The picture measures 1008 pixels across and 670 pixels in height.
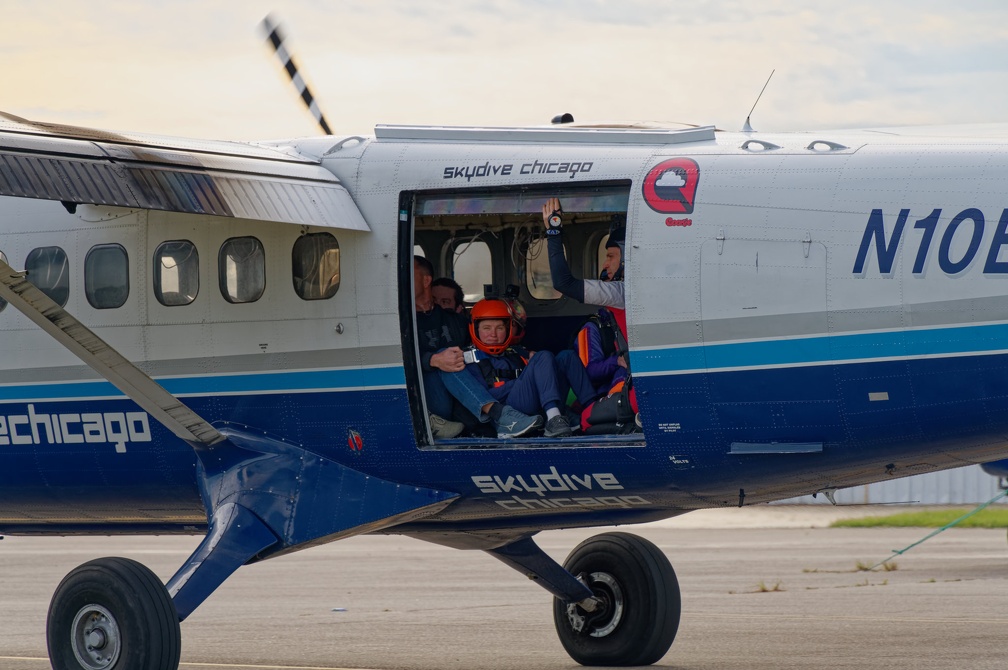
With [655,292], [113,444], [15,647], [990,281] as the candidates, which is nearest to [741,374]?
[655,292]

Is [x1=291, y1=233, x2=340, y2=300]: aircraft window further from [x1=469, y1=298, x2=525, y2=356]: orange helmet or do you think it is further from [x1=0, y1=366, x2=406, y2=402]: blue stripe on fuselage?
[x1=469, y1=298, x2=525, y2=356]: orange helmet

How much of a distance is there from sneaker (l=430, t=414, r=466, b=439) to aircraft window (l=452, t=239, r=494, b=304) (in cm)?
206

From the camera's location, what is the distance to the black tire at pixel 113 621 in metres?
10.4

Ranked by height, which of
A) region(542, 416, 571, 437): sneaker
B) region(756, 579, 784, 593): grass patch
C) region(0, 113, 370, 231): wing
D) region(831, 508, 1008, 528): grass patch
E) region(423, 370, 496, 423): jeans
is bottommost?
region(831, 508, 1008, 528): grass patch

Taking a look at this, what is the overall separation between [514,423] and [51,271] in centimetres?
420

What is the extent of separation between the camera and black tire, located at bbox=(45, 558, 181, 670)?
34.0 feet

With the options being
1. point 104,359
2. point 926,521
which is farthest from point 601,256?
point 926,521

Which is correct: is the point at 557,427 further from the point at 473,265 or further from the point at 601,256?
the point at 473,265

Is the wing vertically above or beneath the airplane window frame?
above

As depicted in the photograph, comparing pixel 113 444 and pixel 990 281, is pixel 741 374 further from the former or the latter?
pixel 113 444

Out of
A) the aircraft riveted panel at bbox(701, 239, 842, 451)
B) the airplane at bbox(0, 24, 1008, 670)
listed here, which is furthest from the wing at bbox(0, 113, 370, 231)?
the aircraft riveted panel at bbox(701, 239, 842, 451)

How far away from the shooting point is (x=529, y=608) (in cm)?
1922

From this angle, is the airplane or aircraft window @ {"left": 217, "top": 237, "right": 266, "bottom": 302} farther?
aircraft window @ {"left": 217, "top": 237, "right": 266, "bottom": 302}

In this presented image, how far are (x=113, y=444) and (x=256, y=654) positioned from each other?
138 inches
